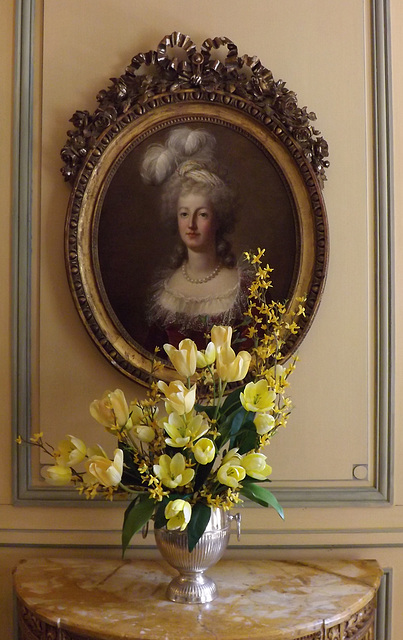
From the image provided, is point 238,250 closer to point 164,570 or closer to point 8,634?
point 164,570

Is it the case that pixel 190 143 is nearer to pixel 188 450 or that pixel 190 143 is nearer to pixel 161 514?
pixel 188 450

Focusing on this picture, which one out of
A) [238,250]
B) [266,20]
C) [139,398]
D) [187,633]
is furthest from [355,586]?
[266,20]

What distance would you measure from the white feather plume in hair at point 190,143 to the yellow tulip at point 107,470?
35.4 inches

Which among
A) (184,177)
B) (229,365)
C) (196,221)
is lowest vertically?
(229,365)

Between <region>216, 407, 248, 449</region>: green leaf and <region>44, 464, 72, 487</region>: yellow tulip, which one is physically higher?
<region>216, 407, 248, 449</region>: green leaf

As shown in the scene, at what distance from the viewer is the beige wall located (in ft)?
6.27

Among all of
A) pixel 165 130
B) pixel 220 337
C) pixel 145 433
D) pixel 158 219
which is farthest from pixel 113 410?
pixel 165 130

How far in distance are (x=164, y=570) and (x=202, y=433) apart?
54 centimetres

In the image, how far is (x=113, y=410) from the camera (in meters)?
1.55

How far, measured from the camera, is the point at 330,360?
1928mm

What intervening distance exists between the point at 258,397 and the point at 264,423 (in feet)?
0.20

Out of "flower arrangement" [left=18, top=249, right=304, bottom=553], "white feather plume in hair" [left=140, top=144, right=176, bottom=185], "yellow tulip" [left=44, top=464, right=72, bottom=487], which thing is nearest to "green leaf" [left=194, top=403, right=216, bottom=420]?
"flower arrangement" [left=18, top=249, right=304, bottom=553]

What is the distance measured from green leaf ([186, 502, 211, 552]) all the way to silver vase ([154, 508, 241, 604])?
0.08 m

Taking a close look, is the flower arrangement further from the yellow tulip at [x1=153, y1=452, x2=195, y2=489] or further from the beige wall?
the beige wall
